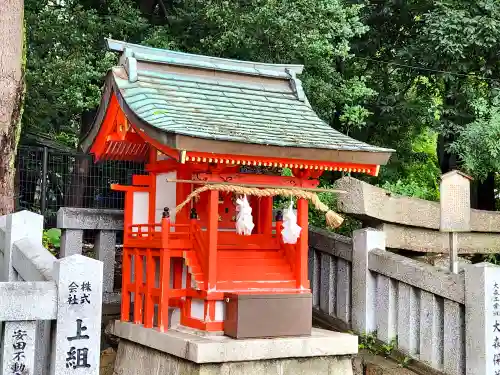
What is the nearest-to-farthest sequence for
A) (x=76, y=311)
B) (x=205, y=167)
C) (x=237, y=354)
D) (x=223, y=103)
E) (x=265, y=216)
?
(x=76, y=311) < (x=237, y=354) < (x=205, y=167) < (x=223, y=103) < (x=265, y=216)

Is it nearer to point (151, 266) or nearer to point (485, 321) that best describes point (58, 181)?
point (151, 266)

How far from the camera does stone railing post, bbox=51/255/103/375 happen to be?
4691 millimetres

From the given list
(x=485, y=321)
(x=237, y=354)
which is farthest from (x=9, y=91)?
(x=485, y=321)

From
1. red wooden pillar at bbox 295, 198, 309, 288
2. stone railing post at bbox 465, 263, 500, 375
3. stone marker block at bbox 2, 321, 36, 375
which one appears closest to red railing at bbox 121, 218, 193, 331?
red wooden pillar at bbox 295, 198, 309, 288

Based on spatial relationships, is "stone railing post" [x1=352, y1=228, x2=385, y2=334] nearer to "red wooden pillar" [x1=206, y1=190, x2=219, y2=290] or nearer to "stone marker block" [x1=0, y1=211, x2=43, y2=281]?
"red wooden pillar" [x1=206, y1=190, x2=219, y2=290]

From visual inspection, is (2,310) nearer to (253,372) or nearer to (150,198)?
(253,372)

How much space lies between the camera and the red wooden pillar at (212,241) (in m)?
8.12

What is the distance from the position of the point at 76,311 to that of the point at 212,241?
11.5 feet

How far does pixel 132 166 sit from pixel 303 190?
5.77m

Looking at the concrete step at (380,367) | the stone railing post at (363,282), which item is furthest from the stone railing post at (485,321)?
the stone railing post at (363,282)

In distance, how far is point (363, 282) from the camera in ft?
31.8

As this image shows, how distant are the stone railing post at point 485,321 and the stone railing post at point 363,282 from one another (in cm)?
197

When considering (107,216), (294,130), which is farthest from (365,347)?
(107,216)

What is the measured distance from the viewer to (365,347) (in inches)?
373
